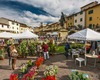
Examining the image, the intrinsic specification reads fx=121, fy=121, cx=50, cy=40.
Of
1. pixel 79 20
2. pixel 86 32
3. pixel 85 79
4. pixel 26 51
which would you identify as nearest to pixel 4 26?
pixel 79 20

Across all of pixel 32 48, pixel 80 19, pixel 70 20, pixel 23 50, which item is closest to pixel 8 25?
pixel 70 20

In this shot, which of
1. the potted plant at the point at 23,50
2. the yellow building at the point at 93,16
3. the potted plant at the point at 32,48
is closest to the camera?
the potted plant at the point at 23,50

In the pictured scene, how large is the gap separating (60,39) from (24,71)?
21.7 metres

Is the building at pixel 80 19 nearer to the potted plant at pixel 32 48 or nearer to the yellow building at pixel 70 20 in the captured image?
the yellow building at pixel 70 20

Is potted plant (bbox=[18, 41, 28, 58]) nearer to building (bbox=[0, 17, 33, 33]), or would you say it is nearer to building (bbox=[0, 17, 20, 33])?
building (bbox=[0, 17, 33, 33])

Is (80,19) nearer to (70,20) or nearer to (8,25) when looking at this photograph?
(70,20)

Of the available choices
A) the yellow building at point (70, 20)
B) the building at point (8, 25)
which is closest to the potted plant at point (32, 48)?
the yellow building at point (70, 20)

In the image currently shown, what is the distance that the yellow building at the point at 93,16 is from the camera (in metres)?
38.4

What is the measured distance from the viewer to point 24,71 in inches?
308

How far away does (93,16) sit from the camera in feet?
133

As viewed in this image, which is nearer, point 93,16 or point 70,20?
point 93,16

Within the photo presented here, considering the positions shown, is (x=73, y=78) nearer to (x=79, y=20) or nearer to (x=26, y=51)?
(x=26, y=51)

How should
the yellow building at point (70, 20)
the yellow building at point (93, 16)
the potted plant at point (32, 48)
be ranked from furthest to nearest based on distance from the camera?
1. the yellow building at point (70, 20)
2. the yellow building at point (93, 16)
3. the potted plant at point (32, 48)

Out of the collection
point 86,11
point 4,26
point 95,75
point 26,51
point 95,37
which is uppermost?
point 86,11
